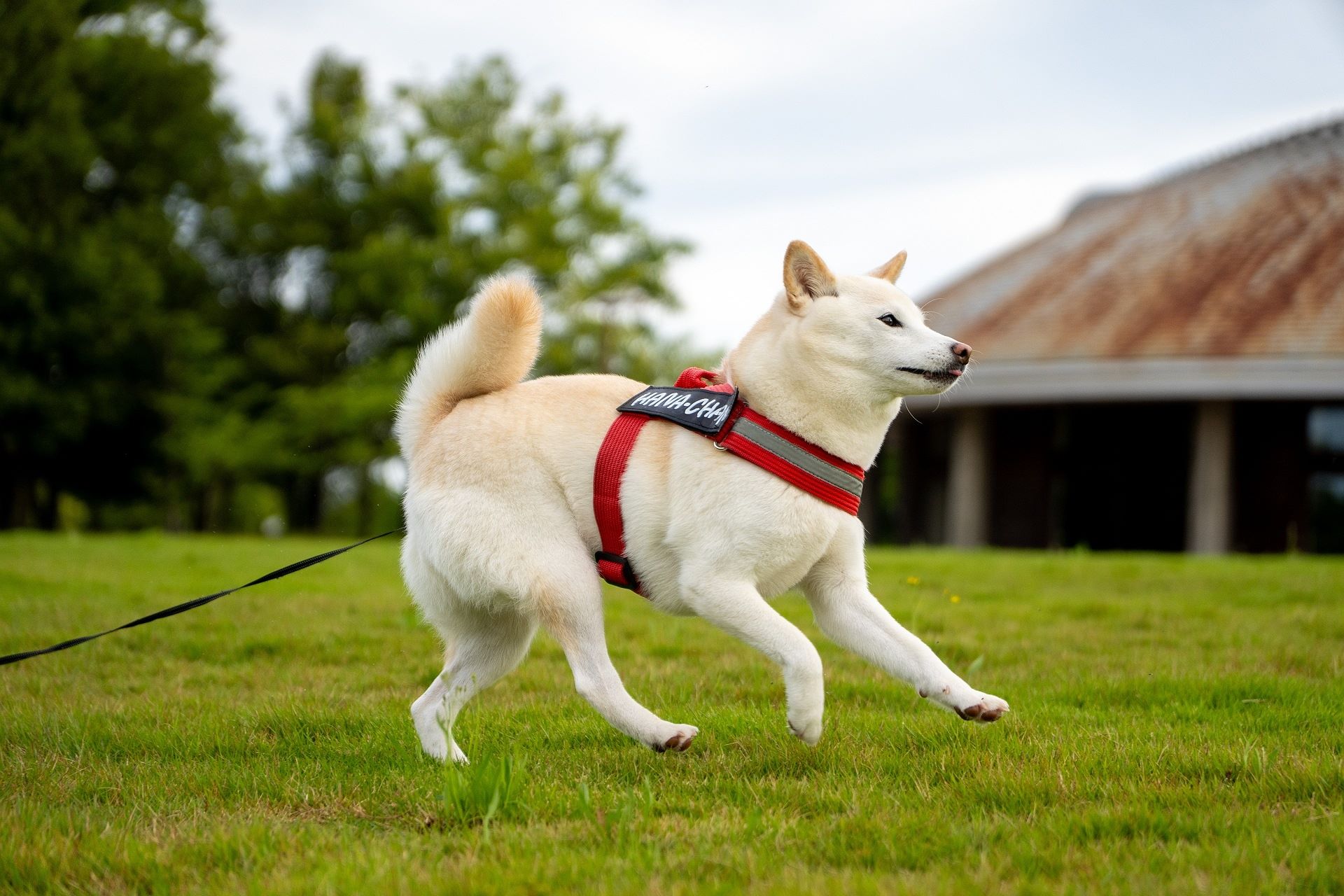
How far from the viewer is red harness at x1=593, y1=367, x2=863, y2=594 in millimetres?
3523

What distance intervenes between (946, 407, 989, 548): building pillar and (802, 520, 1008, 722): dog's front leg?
55.2ft

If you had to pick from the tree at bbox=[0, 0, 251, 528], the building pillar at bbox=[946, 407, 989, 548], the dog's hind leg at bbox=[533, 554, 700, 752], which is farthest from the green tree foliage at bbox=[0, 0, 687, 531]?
the dog's hind leg at bbox=[533, 554, 700, 752]

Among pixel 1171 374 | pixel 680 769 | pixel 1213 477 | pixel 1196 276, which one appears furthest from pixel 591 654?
pixel 1196 276

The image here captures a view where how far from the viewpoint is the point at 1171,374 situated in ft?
55.3

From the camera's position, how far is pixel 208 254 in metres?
29.7

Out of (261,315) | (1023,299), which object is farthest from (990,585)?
(261,315)

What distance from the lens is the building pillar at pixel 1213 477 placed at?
1788 centimetres

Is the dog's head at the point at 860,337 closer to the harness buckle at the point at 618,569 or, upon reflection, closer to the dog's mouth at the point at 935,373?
the dog's mouth at the point at 935,373

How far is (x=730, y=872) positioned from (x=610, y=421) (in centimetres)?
156

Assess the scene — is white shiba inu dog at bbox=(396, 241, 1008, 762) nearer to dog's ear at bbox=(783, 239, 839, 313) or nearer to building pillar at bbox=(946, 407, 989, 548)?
dog's ear at bbox=(783, 239, 839, 313)

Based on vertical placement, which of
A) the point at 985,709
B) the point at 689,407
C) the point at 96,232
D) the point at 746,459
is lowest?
the point at 985,709

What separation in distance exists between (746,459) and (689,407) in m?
0.26

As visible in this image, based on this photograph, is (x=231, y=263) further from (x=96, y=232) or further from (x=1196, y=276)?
(x=1196, y=276)

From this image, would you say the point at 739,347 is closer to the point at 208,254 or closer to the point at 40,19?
the point at 40,19
